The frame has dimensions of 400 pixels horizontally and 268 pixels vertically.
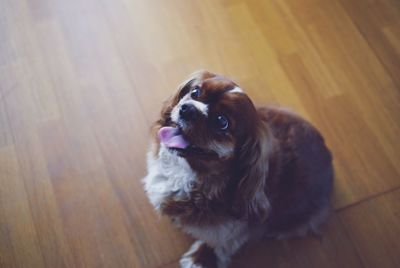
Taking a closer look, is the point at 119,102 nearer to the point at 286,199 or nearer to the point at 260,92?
the point at 260,92

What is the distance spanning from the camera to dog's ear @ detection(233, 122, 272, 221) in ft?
4.29

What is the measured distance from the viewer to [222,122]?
4.22ft

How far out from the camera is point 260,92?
200 cm

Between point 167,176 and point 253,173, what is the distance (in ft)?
1.06

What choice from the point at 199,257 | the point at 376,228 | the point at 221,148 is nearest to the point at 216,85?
the point at 221,148

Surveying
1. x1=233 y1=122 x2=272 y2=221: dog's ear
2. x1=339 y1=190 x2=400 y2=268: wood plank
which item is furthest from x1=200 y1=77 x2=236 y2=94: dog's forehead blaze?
x1=339 y1=190 x2=400 y2=268: wood plank

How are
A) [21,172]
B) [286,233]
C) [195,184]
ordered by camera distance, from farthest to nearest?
1. [21,172]
2. [286,233]
3. [195,184]

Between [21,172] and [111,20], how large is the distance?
0.85 m

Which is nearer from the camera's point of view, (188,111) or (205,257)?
(188,111)

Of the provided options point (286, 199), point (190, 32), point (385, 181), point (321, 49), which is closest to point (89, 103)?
point (190, 32)

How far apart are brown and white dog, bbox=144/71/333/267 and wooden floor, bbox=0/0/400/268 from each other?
199 mm

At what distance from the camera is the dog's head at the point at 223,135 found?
1278 mm

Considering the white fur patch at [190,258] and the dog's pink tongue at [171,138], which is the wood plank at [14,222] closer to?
the white fur patch at [190,258]

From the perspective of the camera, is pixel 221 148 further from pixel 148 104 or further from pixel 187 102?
pixel 148 104
